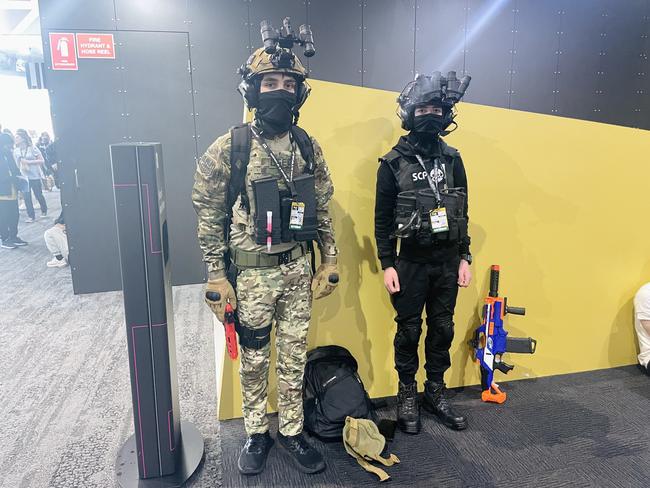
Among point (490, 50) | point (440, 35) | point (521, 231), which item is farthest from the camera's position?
point (490, 50)

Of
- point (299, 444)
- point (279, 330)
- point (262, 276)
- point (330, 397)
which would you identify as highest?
point (262, 276)

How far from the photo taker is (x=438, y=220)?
86.4 inches

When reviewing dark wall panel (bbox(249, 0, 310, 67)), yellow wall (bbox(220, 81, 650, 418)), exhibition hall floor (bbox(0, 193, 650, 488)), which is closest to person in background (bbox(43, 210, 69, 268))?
exhibition hall floor (bbox(0, 193, 650, 488))

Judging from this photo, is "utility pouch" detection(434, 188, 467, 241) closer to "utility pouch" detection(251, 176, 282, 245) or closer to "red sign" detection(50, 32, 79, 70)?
"utility pouch" detection(251, 176, 282, 245)

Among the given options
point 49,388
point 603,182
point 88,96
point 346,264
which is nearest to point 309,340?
point 346,264

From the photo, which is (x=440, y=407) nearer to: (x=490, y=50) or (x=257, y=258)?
(x=257, y=258)

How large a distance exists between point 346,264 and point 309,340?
0.46m

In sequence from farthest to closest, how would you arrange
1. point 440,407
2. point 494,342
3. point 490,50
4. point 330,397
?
point 490,50, point 494,342, point 440,407, point 330,397

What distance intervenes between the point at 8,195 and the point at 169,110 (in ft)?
11.2

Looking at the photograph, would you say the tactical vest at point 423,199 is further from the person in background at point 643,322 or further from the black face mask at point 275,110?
the person in background at point 643,322

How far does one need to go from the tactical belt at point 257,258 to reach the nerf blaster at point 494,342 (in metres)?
1.27

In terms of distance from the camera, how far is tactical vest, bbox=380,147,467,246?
221cm

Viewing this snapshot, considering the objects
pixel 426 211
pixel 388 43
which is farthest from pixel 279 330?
pixel 388 43

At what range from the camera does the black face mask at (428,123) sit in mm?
2172
